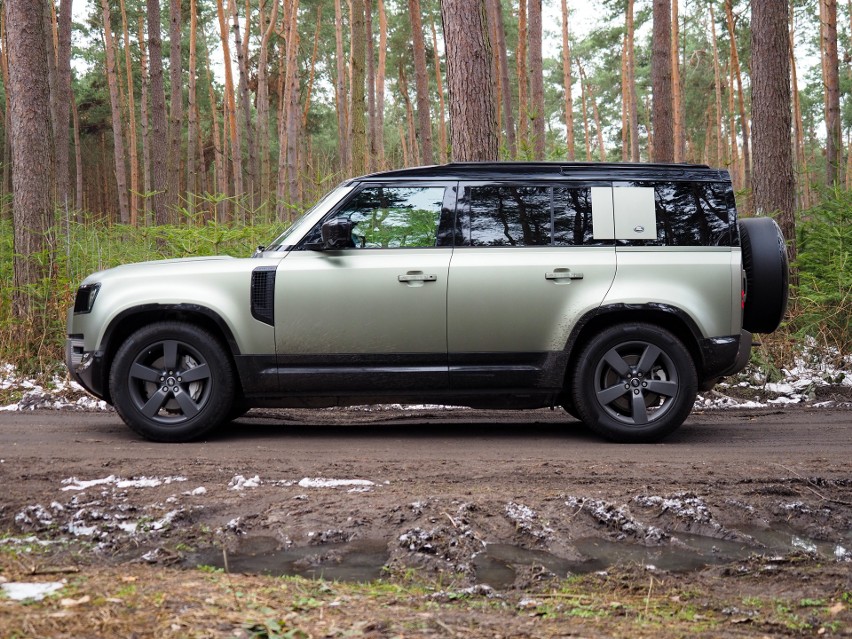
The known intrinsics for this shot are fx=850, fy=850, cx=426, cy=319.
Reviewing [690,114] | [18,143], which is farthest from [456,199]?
[690,114]

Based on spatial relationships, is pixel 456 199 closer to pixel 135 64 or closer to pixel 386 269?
pixel 386 269

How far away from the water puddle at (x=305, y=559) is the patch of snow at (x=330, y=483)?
0.87m

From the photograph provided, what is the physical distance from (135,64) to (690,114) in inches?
1106

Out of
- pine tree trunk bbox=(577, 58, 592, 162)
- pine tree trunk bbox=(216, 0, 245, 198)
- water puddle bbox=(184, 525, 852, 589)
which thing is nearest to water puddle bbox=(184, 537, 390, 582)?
water puddle bbox=(184, 525, 852, 589)

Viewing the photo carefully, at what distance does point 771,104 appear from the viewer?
11750mm

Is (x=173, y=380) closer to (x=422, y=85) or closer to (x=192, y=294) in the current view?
(x=192, y=294)

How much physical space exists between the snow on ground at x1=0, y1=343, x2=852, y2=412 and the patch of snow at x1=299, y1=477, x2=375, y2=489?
133 inches

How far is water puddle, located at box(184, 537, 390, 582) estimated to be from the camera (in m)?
3.77

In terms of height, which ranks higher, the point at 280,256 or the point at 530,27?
the point at 530,27

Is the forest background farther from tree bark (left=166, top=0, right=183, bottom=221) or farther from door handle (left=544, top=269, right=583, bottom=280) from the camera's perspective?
door handle (left=544, top=269, right=583, bottom=280)

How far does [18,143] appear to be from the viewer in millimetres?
10836

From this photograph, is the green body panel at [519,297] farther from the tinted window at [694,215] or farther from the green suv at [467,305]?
the tinted window at [694,215]

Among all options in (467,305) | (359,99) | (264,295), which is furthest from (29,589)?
(359,99)

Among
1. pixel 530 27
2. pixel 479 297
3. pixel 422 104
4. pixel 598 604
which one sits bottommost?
pixel 598 604
